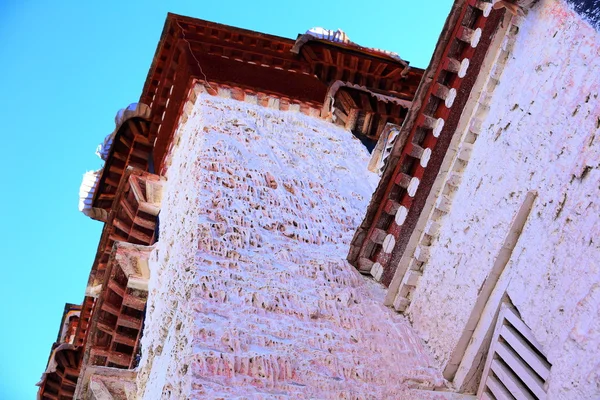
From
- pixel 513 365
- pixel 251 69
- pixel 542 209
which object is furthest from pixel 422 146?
pixel 251 69

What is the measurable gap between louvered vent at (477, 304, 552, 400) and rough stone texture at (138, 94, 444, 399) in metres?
0.48

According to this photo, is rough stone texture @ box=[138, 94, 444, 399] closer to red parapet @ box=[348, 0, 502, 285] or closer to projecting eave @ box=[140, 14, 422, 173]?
red parapet @ box=[348, 0, 502, 285]

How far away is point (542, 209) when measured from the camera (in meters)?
4.91

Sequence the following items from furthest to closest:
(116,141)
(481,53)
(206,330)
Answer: (116,141) → (481,53) → (206,330)

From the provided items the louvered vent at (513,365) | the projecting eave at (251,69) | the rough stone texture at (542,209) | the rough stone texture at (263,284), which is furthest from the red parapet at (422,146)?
the projecting eave at (251,69)

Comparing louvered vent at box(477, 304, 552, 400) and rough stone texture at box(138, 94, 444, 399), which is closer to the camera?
louvered vent at box(477, 304, 552, 400)

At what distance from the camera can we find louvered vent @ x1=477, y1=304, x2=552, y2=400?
4.56 meters

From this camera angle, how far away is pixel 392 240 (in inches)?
257

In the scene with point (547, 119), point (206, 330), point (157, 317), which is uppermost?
point (547, 119)

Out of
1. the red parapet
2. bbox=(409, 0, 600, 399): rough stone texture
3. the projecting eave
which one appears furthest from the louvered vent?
the projecting eave

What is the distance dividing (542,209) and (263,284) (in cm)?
206

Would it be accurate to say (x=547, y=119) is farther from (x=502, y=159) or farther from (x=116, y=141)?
(x=116, y=141)

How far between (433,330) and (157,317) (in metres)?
2.23

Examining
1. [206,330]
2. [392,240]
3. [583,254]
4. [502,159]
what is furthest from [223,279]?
[583,254]
